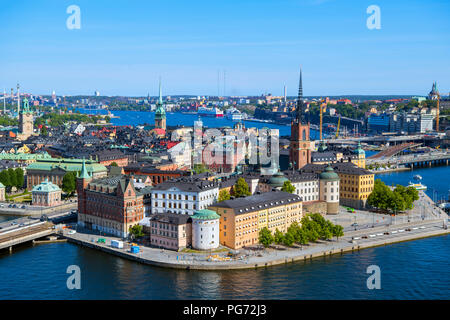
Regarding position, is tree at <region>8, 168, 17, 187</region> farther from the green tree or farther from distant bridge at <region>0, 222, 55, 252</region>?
the green tree

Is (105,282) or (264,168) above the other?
(264,168)

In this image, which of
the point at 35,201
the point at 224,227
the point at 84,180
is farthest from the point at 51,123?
the point at 224,227

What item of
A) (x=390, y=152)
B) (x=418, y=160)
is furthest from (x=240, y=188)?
(x=390, y=152)

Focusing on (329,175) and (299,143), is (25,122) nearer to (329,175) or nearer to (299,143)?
(299,143)

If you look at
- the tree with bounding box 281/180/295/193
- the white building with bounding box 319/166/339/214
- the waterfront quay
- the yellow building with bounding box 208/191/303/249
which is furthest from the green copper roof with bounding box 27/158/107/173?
the yellow building with bounding box 208/191/303/249

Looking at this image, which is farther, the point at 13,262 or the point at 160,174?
the point at 160,174

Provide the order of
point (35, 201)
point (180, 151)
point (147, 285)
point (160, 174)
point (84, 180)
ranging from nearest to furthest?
point (147, 285)
point (84, 180)
point (35, 201)
point (160, 174)
point (180, 151)

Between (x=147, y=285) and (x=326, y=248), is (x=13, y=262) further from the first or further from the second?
(x=326, y=248)

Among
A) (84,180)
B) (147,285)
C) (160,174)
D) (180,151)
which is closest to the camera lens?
(147,285)

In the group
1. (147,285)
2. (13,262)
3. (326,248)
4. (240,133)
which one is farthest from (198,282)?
(240,133)
